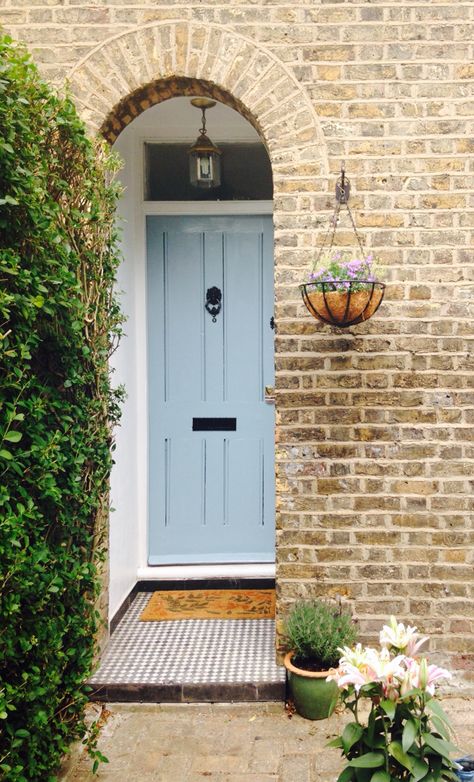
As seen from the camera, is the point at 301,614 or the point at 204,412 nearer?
the point at 301,614

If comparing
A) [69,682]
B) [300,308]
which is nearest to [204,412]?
[300,308]

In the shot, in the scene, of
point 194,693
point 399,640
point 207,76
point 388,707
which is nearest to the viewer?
point 388,707

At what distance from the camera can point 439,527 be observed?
357 cm

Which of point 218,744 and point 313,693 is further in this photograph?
point 313,693

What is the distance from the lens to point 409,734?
198 cm

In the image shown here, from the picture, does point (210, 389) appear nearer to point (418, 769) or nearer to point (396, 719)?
point (396, 719)

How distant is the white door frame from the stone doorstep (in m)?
1.34

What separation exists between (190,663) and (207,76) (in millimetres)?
3296

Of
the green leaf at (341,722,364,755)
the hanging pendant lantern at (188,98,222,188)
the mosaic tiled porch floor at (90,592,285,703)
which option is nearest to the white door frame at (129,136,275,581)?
the hanging pendant lantern at (188,98,222,188)

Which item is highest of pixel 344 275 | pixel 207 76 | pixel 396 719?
pixel 207 76

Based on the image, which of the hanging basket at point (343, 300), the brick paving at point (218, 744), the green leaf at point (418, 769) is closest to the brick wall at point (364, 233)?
the hanging basket at point (343, 300)

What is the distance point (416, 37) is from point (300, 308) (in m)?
1.63

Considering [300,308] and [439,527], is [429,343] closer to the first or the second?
[300,308]

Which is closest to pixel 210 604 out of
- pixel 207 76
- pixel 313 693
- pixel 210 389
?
pixel 313 693
